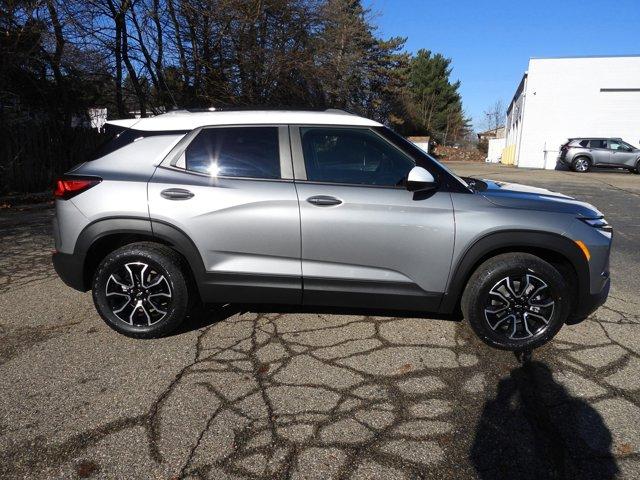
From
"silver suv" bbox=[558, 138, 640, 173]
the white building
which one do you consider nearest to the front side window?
"silver suv" bbox=[558, 138, 640, 173]

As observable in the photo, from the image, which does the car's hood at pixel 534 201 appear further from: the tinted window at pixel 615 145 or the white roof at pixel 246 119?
the tinted window at pixel 615 145

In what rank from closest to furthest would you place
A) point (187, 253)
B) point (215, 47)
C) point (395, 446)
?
point (395, 446), point (187, 253), point (215, 47)

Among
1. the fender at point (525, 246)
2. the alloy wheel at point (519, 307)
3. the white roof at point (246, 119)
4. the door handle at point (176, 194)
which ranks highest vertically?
the white roof at point (246, 119)

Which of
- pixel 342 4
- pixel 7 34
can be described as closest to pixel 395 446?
pixel 7 34

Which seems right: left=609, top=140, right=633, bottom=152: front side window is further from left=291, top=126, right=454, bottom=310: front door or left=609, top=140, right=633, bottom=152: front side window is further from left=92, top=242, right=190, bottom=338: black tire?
left=92, top=242, right=190, bottom=338: black tire

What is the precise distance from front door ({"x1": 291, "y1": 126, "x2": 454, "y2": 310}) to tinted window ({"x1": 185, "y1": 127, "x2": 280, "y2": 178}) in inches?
8.0

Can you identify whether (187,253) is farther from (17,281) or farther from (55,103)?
(55,103)

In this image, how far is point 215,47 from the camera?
1320 cm

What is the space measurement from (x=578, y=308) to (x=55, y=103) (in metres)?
13.3

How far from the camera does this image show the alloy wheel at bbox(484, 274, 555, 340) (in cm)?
332

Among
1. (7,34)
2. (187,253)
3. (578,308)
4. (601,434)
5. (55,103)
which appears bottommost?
(601,434)

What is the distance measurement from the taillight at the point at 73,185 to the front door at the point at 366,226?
157cm

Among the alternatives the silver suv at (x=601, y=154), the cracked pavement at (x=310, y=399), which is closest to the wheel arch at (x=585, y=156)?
the silver suv at (x=601, y=154)

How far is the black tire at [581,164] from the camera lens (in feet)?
78.1
